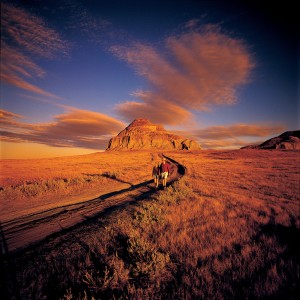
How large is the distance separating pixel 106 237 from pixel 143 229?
3.88 ft

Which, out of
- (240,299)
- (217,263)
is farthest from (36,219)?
(240,299)

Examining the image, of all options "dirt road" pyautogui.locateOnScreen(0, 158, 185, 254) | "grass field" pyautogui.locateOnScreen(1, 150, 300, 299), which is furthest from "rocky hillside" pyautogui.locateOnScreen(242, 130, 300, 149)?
"dirt road" pyautogui.locateOnScreen(0, 158, 185, 254)

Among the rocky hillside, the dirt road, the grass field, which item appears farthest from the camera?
the rocky hillside

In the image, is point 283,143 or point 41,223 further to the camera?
point 283,143

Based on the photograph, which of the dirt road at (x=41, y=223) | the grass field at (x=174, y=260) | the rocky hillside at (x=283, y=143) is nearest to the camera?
the grass field at (x=174, y=260)

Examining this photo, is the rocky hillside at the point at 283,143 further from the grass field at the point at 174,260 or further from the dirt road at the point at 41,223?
the dirt road at the point at 41,223

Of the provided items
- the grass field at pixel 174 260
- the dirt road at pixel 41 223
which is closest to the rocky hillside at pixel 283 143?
the grass field at pixel 174 260

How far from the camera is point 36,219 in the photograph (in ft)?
28.7

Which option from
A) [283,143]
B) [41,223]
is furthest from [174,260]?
[283,143]

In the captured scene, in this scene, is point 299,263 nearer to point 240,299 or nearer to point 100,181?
point 240,299

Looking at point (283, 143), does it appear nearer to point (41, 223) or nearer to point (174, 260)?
point (174, 260)

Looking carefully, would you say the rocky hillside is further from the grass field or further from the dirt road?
the dirt road

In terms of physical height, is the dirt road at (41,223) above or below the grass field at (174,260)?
below

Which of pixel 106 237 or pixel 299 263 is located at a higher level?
pixel 299 263
